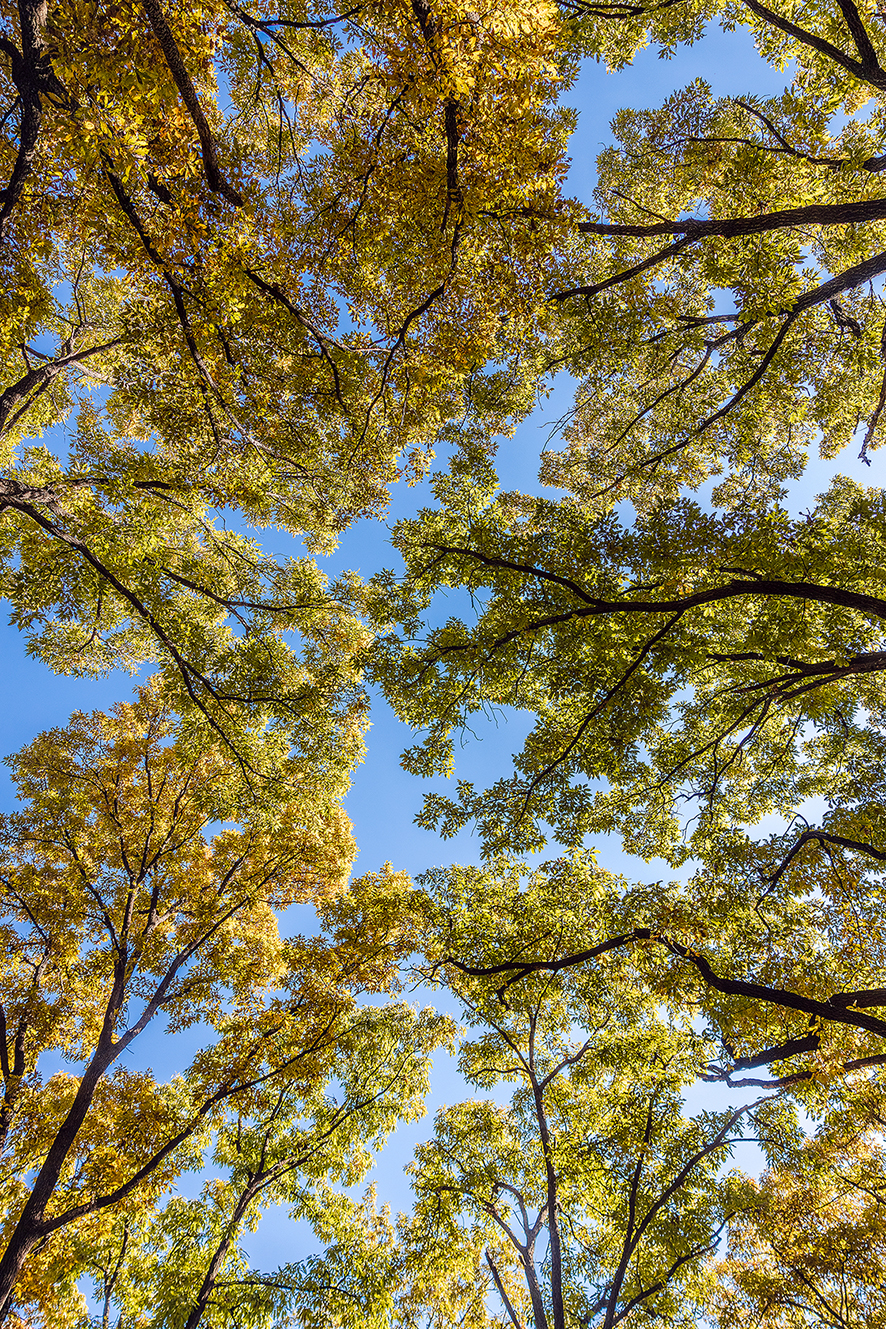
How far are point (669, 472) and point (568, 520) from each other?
3.87 meters

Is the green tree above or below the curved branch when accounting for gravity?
below

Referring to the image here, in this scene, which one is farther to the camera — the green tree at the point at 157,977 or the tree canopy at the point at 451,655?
the green tree at the point at 157,977

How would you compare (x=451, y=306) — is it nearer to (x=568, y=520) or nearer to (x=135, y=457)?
(x=568, y=520)

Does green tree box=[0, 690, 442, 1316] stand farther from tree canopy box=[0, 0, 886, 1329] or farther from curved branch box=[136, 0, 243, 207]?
curved branch box=[136, 0, 243, 207]

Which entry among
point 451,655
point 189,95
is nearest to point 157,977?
point 451,655

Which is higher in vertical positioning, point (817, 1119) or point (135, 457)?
point (135, 457)

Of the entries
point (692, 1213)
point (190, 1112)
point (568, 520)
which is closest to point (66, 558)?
point (568, 520)

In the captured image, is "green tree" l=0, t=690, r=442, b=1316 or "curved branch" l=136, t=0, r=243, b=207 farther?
"green tree" l=0, t=690, r=442, b=1316

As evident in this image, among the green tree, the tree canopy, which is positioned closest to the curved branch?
the tree canopy

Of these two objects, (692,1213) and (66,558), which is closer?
(66,558)

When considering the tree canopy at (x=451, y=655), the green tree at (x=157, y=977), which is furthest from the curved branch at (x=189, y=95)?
the green tree at (x=157, y=977)

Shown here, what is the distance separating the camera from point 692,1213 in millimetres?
5680

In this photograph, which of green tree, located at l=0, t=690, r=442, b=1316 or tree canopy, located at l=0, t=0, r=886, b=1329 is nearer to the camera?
tree canopy, located at l=0, t=0, r=886, b=1329

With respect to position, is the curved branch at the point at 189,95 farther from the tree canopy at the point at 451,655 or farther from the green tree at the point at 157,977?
the green tree at the point at 157,977
